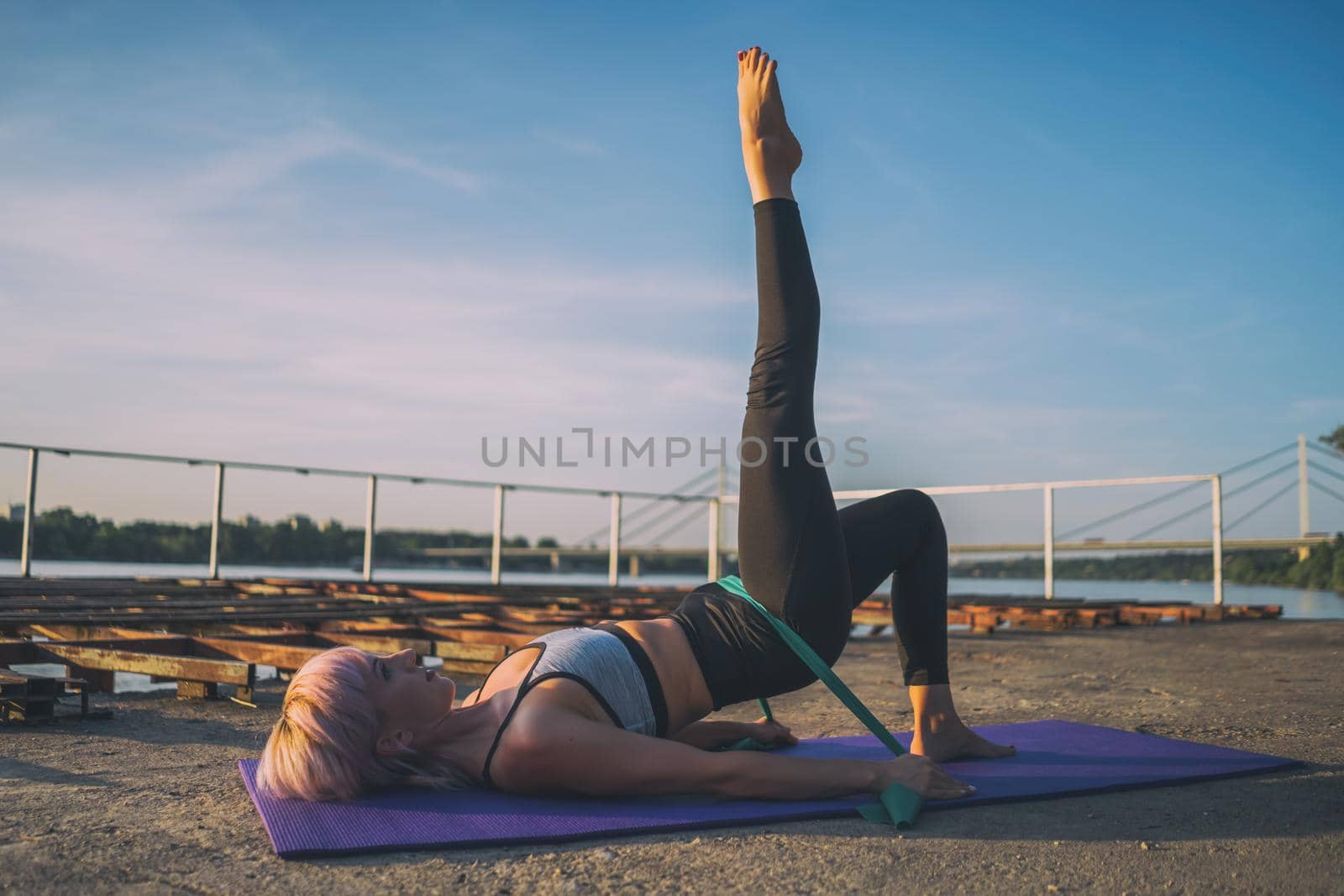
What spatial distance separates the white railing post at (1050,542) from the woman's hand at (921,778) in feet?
20.6

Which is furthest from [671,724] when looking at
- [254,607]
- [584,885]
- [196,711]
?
[254,607]

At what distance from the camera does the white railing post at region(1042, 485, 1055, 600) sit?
738 centimetres

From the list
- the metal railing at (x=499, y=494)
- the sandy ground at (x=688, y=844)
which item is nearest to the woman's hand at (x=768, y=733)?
the sandy ground at (x=688, y=844)

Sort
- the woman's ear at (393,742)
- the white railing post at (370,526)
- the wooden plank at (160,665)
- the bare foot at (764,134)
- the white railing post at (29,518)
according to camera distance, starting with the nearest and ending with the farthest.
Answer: the woman's ear at (393,742) < the bare foot at (764,134) < the wooden plank at (160,665) < the white railing post at (29,518) < the white railing post at (370,526)

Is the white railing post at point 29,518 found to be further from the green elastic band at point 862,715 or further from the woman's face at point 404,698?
the green elastic band at point 862,715

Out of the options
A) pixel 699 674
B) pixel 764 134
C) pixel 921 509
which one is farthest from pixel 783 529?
pixel 764 134

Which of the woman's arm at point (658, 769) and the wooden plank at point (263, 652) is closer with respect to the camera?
the woman's arm at point (658, 769)

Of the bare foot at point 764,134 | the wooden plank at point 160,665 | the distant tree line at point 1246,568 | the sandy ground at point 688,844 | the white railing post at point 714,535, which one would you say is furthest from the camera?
the distant tree line at point 1246,568

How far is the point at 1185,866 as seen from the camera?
4.17 feet

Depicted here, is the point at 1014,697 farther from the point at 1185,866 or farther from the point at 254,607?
the point at 254,607

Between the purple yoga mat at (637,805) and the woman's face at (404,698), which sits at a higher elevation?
the woman's face at (404,698)

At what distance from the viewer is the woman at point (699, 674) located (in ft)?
4.85

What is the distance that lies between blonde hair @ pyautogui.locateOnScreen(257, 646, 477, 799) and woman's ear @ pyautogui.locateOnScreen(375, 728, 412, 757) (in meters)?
0.01

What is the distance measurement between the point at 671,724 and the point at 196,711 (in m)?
1.71
